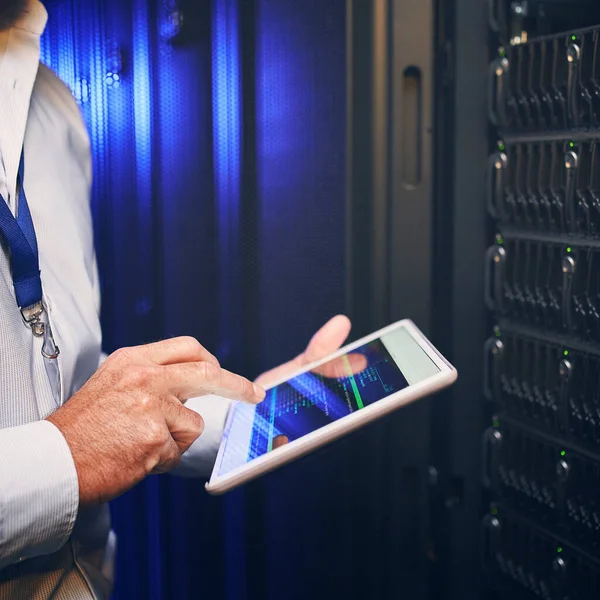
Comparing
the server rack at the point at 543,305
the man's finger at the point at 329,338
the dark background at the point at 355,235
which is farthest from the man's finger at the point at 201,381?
the server rack at the point at 543,305

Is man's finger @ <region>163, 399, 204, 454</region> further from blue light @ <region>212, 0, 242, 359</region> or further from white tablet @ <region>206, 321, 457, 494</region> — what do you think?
blue light @ <region>212, 0, 242, 359</region>

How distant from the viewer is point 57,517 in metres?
0.94

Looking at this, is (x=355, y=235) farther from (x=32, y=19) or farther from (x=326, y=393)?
(x=32, y=19)

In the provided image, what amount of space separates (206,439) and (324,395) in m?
0.34

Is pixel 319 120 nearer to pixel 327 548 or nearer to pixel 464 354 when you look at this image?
pixel 464 354

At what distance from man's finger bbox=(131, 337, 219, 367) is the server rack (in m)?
0.63

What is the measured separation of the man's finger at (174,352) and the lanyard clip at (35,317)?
0.17 m

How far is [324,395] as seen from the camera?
1077mm

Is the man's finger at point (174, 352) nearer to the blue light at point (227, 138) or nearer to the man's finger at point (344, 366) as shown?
the man's finger at point (344, 366)

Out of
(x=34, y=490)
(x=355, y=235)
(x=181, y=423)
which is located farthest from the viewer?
(x=355, y=235)

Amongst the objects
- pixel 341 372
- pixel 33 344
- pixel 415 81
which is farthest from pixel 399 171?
pixel 33 344

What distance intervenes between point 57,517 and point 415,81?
3.02 feet

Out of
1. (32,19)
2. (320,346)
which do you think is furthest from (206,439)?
(32,19)

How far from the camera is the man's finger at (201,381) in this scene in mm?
1005
